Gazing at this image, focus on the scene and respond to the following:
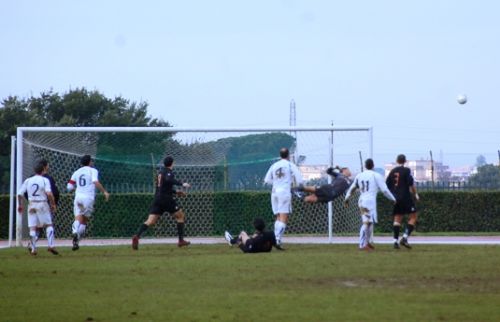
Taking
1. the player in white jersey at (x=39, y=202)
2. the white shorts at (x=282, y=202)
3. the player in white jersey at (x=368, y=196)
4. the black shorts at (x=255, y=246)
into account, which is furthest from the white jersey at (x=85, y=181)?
the player in white jersey at (x=368, y=196)

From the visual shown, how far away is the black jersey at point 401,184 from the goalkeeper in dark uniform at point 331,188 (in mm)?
1240

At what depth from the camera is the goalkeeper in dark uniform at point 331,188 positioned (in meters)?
25.1

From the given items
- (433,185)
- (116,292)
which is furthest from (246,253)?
(433,185)

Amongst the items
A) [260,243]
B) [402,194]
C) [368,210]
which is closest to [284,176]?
[368,210]

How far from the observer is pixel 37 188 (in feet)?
79.1

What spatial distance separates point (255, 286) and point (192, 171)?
15.6 m

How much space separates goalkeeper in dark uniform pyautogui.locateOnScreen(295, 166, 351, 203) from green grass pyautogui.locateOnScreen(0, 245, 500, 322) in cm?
186

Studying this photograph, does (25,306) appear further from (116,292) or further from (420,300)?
(420,300)

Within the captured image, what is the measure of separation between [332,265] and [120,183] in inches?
550

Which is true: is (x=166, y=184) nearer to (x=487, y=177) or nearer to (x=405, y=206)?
(x=405, y=206)

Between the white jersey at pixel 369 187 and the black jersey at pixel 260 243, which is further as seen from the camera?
the white jersey at pixel 369 187

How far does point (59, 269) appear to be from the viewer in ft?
64.7

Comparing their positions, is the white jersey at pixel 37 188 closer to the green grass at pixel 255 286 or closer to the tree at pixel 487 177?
the green grass at pixel 255 286

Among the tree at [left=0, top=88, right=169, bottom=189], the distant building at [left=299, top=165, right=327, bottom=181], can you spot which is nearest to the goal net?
the distant building at [left=299, top=165, right=327, bottom=181]
